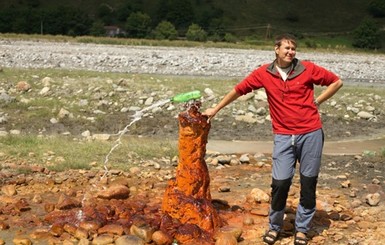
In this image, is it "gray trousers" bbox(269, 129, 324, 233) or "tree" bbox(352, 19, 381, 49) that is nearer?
"gray trousers" bbox(269, 129, 324, 233)

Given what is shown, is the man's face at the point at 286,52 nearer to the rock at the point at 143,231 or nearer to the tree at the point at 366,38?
the rock at the point at 143,231

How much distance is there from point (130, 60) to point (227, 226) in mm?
19685

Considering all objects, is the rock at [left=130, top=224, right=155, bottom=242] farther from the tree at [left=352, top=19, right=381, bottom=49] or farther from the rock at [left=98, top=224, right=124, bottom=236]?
the tree at [left=352, top=19, right=381, bottom=49]

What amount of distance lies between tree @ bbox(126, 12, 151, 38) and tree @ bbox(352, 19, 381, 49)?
1885 centimetres

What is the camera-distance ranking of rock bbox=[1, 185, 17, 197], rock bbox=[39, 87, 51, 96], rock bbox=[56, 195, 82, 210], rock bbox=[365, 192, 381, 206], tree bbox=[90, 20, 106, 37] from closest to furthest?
rock bbox=[56, 195, 82, 210] < rock bbox=[365, 192, 381, 206] < rock bbox=[1, 185, 17, 197] < rock bbox=[39, 87, 51, 96] < tree bbox=[90, 20, 106, 37]

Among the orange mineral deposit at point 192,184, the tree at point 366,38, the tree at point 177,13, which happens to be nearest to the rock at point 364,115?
the orange mineral deposit at point 192,184

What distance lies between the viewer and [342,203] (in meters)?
7.22

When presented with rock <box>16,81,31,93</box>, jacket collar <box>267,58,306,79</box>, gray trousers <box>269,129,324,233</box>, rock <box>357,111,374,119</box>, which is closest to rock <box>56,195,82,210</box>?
gray trousers <box>269,129,324,233</box>

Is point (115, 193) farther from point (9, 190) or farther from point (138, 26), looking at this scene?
point (138, 26)

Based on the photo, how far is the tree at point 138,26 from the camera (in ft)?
169

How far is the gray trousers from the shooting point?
5.57m

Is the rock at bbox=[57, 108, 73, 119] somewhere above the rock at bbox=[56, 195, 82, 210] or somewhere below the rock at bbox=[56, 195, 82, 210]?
below

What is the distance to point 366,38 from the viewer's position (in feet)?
172

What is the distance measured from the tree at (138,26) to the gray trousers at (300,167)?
45738 mm
